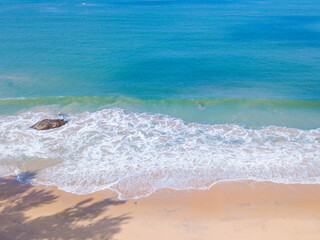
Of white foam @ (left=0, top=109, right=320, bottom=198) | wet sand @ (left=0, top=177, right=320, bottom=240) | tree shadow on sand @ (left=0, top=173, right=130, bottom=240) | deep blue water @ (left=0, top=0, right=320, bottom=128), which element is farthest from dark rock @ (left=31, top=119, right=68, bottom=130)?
tree shadow on sand @ (left=0, top=173, right=130, bottom=240)

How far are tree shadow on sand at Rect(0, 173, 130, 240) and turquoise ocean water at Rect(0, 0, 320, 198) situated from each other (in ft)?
3.89

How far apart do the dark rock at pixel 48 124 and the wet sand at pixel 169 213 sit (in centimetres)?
609

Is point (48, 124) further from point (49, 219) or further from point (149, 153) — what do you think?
point (49, 219)

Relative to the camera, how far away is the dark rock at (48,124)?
20.3 metres

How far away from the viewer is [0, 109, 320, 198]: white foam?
15.2 meters

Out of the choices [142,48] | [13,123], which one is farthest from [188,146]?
[142,48]

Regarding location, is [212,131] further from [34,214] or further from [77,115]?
[34,214]

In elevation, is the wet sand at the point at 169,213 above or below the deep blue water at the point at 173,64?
below

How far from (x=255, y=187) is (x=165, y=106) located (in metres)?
12.4

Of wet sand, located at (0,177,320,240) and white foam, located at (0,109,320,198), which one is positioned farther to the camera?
white foam, located at (0,109,320,198)

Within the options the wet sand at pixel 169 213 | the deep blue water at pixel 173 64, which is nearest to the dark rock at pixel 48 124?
the deep blue water at pixel 173 64

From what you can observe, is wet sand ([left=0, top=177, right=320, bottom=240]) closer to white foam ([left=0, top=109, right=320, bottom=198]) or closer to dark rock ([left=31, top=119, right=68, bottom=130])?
white foam ([left=0, top=109, right=320, bottom=198])

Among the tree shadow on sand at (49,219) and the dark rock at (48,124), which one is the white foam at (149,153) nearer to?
the dark rock at (48,124)

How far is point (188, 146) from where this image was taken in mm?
18453
